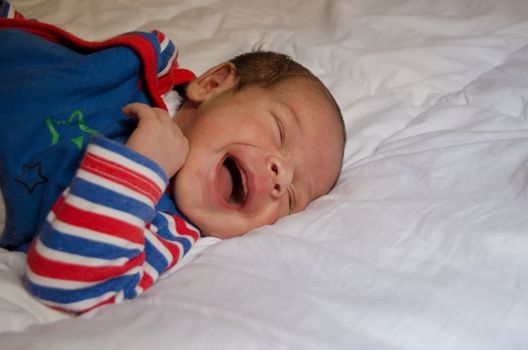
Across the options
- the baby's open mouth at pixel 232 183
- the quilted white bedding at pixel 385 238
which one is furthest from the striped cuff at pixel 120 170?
the baby's open mouth at pixel 232 183

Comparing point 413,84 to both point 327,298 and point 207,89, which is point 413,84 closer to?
point 207,89

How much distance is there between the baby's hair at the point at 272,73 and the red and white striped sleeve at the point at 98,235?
0.35m

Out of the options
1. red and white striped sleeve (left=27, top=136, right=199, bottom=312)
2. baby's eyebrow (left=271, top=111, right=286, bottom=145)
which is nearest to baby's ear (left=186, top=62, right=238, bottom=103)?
baby's eyebrow (left=271, top=111, right=286, bottom=145)

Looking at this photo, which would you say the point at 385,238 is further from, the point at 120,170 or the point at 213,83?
the point at 213,83

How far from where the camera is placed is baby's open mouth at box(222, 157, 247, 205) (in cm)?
93

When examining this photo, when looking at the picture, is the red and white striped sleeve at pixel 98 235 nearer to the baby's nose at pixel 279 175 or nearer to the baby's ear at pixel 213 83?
the baby's nose at pixel 279 175

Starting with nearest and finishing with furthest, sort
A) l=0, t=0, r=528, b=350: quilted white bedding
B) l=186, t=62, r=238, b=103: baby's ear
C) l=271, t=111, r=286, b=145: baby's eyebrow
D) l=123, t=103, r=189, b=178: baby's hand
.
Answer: l=0, t=0, r=528, b=350: quilted white bedding
l=123, t=103, r=189, b=178: baby's hand
l=271, t=111, r=286, b=145: baby's eyebrow
l=186, t=62, r=238, b=103: baby's ear

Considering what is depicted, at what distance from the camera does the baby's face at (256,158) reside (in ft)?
2.81

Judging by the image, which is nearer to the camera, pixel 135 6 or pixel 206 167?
pixel 206 167

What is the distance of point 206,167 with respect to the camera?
0.86 metres

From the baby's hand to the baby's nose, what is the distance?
0.15 meters

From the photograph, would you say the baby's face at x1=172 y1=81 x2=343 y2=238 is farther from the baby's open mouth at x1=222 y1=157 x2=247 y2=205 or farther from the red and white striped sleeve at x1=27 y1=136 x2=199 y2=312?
the red and white striped sleeve at x1=27 y1=136 x2=199 y2=312

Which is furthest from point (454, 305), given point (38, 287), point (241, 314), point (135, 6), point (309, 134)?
point (135, 6)

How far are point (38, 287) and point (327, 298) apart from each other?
0.37 metres
